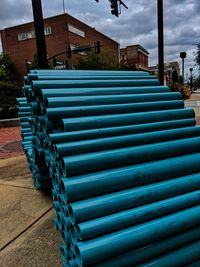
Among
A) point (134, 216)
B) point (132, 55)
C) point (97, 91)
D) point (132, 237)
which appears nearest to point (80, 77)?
point (97, 91)

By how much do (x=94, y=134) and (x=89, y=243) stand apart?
94 centimetres

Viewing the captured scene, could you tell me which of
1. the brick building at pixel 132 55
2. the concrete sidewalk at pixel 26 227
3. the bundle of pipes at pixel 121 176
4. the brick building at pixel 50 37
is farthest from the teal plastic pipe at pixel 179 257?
the brick building at pixel 132 55

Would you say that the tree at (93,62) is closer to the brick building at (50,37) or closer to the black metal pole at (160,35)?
the brick building at (50,37)

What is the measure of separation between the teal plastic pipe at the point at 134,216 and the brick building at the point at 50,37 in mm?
39143

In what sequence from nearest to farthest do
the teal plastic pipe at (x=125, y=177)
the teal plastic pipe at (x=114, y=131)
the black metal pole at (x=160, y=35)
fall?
the teal plastic pipe at (x=125, y=177) < the teal plastic pipe at (x=114, y=131) < the black metal pole at (x=160, y=35)

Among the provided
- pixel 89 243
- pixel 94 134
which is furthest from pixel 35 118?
pixel 89 243

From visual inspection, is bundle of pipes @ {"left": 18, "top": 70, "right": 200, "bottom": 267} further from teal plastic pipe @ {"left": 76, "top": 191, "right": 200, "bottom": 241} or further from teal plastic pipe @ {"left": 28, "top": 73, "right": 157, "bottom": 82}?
teal plastic pipe @ {"left": 28, "top": 73, "right": 157, "bottom": 82}

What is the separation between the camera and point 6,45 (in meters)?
46.0

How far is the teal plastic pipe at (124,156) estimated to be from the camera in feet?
6.64

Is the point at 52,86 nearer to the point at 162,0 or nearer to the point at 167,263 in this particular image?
the point at 167,263

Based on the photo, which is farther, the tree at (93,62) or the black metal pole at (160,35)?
the tree at (93,62)

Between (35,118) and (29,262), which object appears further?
(35,118)

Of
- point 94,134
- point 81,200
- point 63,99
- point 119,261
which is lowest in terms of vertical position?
point 119,261

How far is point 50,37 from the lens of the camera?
41.8 metres
